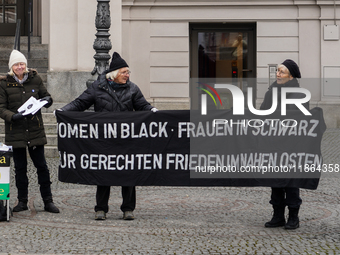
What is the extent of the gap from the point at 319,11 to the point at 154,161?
12.9 meters

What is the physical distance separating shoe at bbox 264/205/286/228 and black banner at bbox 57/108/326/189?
0.35m

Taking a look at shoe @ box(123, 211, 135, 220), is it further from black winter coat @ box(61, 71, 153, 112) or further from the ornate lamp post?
the ornate lamp post

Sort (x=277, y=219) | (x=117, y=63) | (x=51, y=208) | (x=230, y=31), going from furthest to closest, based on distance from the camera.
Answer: (x=230, y=31)
(x=51, y=208)
(x=117, y=63)
(x=277, y=219)

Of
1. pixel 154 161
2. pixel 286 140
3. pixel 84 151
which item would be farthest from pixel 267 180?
pixel 84 151

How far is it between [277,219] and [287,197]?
26 centimetres

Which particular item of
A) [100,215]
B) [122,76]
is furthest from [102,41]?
[100,215]

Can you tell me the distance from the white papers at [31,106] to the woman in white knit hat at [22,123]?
85mm

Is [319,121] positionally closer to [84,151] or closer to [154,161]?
[154,161]

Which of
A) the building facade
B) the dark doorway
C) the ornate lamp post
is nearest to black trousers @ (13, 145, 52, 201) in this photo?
the ornate lamp post

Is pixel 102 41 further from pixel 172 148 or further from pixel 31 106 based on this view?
pixel 172 148

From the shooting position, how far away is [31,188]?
8.69m

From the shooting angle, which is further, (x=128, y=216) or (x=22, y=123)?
(x=22, y=123)

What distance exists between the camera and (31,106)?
270 inches

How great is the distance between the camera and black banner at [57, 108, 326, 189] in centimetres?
655
